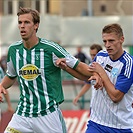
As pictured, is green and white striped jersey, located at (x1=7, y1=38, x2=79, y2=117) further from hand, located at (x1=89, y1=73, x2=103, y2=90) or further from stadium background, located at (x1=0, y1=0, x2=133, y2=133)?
stadium background, located at (x1=0, y1=0, x2=133, y2=133)

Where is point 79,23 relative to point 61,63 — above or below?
below

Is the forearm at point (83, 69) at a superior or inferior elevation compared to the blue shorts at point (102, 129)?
superior

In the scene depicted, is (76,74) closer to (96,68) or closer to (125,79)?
(96,68)

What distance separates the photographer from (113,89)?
6.89 m

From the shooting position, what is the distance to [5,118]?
1438cm

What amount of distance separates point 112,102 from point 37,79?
0.96m

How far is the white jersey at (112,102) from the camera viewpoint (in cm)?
706

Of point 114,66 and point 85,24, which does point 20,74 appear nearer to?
point 114,66

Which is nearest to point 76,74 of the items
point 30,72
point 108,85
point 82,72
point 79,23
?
point 82,72

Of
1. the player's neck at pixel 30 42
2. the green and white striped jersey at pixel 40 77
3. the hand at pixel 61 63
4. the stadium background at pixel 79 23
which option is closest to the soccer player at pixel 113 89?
the hand at pixel 61 63

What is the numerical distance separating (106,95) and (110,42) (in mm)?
677

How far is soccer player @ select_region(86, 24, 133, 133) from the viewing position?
6906 mm

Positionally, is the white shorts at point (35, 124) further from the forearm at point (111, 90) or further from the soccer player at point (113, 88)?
the forearm at point (111, 90)

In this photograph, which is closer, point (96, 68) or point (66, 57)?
point (96, 68)
